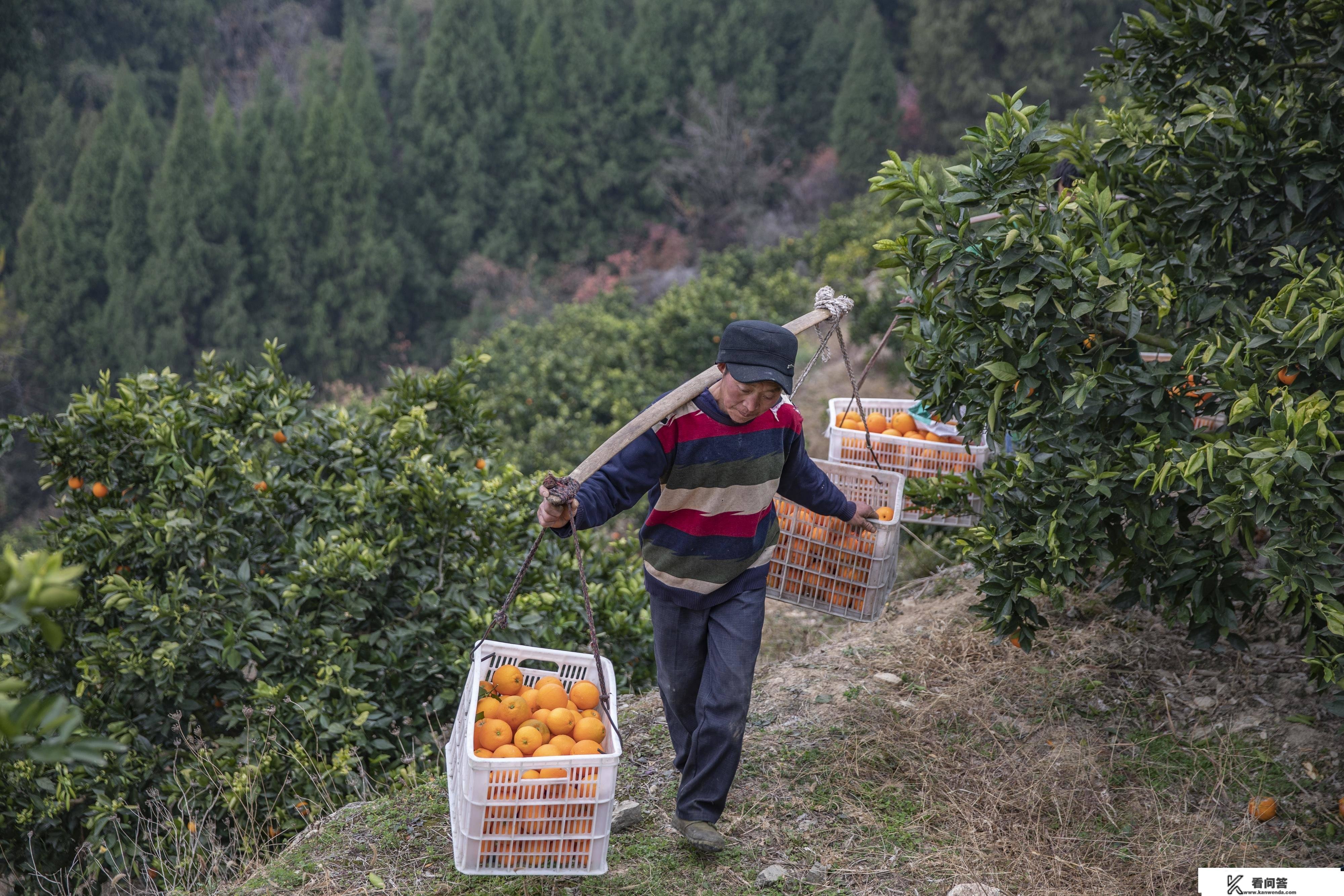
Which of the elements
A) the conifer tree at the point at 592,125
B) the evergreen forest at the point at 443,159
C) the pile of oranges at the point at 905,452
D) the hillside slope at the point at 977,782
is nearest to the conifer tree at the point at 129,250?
the evergreen forest at the point at 443,159

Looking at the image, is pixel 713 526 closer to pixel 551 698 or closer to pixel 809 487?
pixel 809 487

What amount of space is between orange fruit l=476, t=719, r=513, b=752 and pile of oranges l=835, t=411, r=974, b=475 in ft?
6.50

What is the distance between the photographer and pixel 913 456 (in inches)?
176

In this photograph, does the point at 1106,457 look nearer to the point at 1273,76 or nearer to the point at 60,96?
the point at 1273,76

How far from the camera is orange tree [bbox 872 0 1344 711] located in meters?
2.99

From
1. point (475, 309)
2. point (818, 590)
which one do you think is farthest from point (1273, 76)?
point (475, 309)

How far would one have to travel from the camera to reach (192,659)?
178 inches

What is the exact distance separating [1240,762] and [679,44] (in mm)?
25723

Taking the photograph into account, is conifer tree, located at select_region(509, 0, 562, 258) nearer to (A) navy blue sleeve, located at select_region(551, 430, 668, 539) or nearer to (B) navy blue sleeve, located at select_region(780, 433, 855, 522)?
(B) navy blue sleeve, located at select_region(780, 433, 855, 522)

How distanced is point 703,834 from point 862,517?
47.5 inches

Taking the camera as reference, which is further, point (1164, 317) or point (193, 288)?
point (193, 288)

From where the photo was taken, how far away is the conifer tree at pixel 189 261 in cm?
2244

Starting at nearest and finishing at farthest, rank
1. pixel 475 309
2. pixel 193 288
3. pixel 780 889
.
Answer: pixel 780 889 → pixel 193 288 → pixel 475 309

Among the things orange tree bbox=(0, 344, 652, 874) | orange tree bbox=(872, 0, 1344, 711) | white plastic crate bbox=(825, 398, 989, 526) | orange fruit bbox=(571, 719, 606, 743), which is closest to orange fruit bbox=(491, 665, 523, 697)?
orange fruit bbox=(571, 719, 606, 743)
